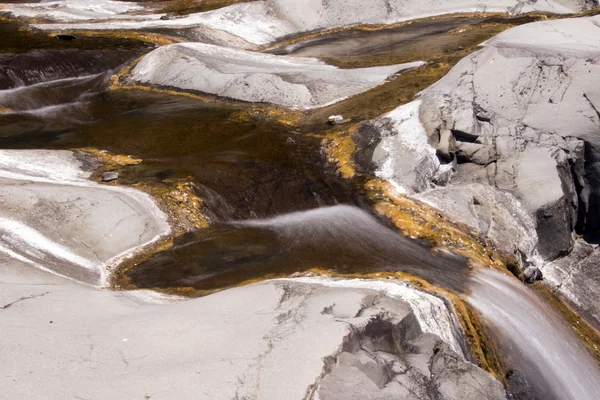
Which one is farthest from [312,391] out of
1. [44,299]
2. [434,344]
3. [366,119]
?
[366,119]

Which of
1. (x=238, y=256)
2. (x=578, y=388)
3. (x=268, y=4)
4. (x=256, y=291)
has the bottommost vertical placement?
(x=578, y=388)

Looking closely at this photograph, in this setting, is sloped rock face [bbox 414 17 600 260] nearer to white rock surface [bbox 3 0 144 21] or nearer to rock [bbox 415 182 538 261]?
rock [bbox 415 182 538 261]

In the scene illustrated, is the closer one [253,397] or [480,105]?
[253,397]

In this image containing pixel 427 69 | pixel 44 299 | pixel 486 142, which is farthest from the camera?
pixel 427 69

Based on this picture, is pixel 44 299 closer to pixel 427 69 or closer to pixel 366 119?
pixel 366 119

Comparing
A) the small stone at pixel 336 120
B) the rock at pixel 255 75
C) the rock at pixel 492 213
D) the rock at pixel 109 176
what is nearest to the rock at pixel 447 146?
the rock at pixel 492 213

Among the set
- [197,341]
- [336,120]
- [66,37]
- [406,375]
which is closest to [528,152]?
[336,120]
